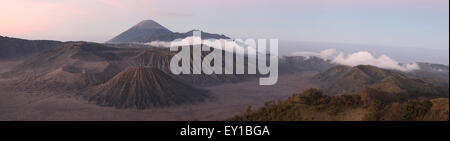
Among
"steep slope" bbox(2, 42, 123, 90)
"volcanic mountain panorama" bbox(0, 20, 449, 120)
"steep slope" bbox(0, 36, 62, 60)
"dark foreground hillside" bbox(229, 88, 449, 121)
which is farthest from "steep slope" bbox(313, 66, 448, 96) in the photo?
"steep slope" bbox(0, 36, 62, 60)

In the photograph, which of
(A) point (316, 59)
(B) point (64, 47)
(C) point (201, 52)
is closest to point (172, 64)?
(C) point (201, 52)

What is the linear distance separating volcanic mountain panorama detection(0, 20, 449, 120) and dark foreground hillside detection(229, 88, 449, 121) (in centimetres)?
6

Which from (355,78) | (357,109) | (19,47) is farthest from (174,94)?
(19,47)

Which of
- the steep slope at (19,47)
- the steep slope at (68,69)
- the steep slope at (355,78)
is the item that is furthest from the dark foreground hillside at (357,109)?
the steep slope at (19,47)

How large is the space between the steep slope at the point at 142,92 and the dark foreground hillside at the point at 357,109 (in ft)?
92.9

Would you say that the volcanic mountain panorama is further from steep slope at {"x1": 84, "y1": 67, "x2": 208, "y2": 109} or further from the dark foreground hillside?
steep slope at {"x1": 84, "y1": 67, "x2": 208, "y2": 109}

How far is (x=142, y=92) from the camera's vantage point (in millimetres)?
53750

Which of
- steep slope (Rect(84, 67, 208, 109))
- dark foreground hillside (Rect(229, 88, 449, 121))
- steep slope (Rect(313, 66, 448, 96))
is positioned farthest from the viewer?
steep slope (Rect(313, 66, 448, 96))

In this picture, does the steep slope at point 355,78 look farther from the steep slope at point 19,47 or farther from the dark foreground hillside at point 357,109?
the steep slope at point 19,47

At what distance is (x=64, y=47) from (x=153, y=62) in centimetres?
3110

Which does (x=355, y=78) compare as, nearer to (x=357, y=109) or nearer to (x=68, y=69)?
(x=357, y=109)

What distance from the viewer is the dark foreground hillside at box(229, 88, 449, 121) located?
1789cm

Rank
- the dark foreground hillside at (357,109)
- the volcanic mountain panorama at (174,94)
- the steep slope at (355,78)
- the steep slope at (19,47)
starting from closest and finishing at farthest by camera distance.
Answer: the dark foreground hillside at (357,109)
the volcanic mountain panorama at (174,94)
the steep slope at (355,78)
the steep slope at (19,47)

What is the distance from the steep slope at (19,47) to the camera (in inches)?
4296
